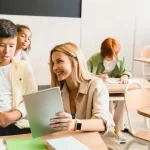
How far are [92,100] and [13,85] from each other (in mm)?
443

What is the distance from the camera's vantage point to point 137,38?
621 cm

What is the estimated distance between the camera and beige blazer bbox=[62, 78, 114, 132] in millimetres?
1640

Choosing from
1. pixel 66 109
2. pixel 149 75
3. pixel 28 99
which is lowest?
pixel 149 75

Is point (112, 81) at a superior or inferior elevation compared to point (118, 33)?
inferior

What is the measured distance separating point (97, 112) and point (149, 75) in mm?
4127

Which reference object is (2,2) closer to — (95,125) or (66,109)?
(66,109)


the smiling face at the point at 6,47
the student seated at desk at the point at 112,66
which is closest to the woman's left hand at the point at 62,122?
the smiling face at the point at 6,47

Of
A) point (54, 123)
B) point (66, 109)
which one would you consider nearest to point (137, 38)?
point (66, 109)

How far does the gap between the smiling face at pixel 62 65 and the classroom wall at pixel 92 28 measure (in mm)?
3707

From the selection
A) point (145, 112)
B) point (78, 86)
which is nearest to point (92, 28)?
point (145, 112)

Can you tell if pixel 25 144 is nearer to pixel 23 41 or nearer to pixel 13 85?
pixel 13 85


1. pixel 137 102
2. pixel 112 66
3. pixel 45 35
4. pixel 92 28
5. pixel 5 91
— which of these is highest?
pixel 92 28

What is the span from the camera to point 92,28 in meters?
5.84

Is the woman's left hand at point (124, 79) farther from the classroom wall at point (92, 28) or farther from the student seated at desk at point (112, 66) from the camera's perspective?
the classroom wall at point (92, 28)
